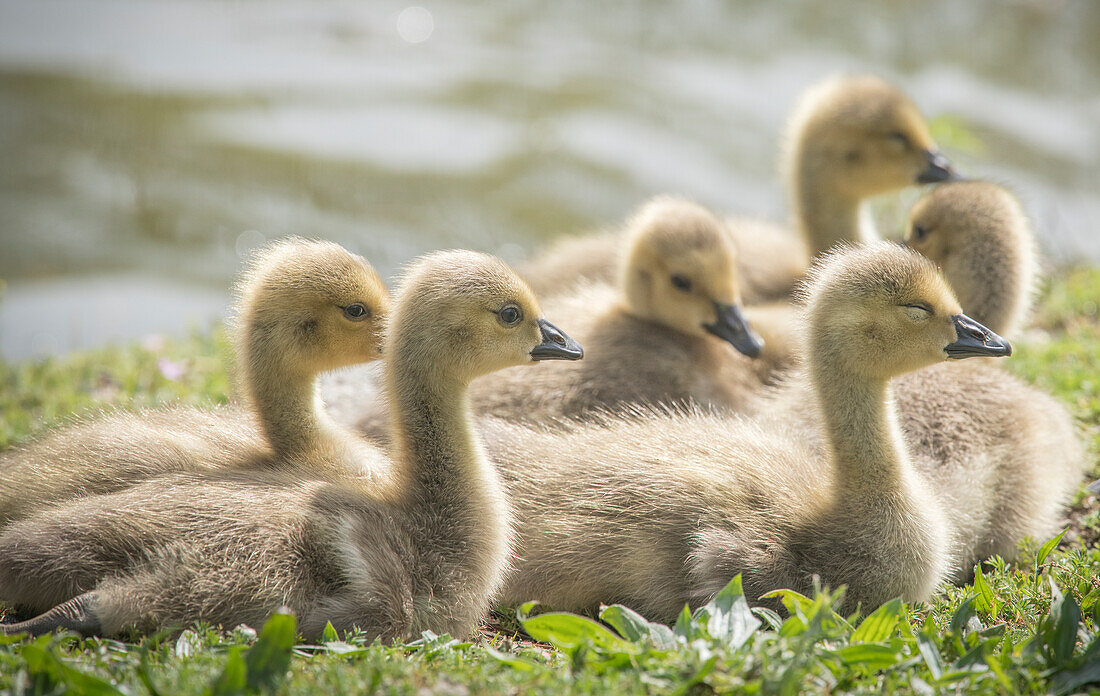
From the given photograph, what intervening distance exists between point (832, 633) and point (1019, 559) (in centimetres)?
158

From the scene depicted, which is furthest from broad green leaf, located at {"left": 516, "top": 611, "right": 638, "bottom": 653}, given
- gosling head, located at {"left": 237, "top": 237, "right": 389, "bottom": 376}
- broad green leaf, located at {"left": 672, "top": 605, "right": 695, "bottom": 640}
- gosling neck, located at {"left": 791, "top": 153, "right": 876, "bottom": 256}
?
gosling neck, located at {"left": 791, "top": 153, "right": 876, "bottom": 256}

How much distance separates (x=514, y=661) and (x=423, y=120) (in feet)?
29.9

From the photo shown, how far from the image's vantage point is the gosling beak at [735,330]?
5.14 metres

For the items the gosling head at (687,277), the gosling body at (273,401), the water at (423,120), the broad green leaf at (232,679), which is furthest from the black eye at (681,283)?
the water at (423,120)

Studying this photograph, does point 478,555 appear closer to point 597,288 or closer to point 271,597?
point 271,597

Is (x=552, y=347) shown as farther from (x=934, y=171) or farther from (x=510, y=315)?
(x=934, y=171)

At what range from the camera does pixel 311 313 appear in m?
4.07

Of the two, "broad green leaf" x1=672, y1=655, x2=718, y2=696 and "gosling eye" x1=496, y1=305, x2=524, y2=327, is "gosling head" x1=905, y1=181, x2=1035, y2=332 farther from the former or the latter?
"broad green leaf" x1=672, y1=655, x2=718, y2=696

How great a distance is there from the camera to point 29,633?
10.8ft

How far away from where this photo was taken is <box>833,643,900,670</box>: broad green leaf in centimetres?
322

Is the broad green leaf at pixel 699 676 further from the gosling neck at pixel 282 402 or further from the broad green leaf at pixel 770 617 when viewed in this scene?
the gosling neck at pixel 282 402

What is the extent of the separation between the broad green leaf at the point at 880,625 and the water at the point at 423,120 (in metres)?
5.62

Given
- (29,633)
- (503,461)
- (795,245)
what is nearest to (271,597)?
(29,633)

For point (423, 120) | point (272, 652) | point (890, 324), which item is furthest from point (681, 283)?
point (423, 120)
